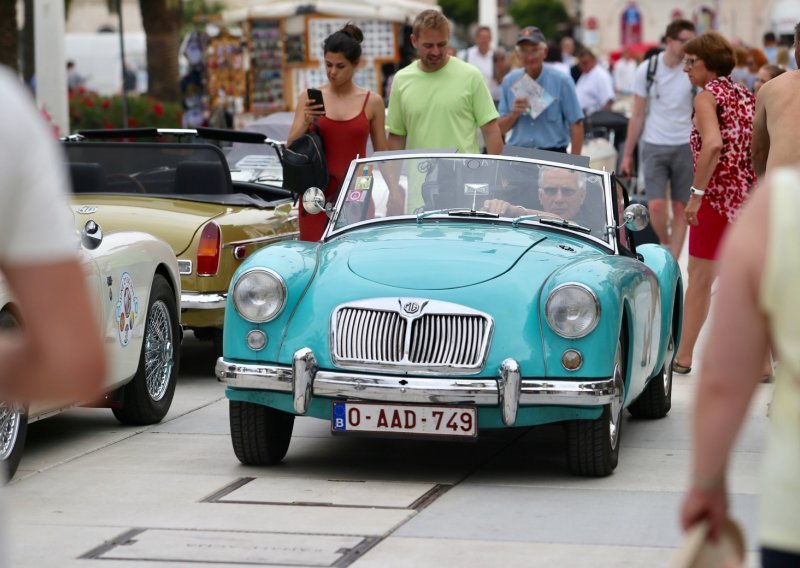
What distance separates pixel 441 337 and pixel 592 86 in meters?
15.1

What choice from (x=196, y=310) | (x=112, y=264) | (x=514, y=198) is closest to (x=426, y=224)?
(x=514, y=198)

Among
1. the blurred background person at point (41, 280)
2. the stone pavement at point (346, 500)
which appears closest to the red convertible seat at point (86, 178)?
the stone pavement at point (346, 500)

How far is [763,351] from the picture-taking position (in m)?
2.78

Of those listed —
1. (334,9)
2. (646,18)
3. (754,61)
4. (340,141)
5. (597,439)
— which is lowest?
(597,439)

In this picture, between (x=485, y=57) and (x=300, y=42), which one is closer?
(x=485, y=57)

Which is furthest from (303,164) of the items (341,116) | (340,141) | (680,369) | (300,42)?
(300,42)

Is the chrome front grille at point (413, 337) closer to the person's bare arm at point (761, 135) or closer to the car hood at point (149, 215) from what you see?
the person's bare arm at point (761, 135)

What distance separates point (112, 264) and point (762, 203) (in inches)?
212

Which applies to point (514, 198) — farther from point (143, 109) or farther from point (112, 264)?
point (143, 109)

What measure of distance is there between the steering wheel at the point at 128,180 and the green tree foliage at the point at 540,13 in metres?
106

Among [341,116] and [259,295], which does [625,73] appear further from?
[259,295]

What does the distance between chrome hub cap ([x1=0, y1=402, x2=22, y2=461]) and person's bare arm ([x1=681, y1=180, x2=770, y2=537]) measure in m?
4.32

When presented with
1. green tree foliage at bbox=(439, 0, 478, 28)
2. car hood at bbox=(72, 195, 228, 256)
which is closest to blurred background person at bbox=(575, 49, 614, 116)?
car hood at bbox=(72, 195, 228, 256)

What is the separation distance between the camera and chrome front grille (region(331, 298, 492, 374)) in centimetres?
655
